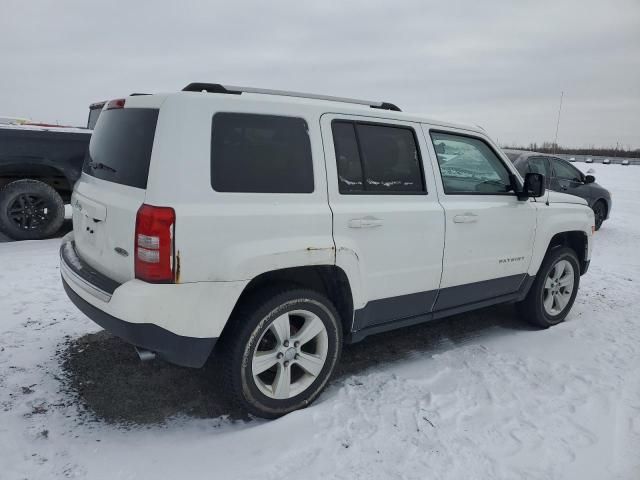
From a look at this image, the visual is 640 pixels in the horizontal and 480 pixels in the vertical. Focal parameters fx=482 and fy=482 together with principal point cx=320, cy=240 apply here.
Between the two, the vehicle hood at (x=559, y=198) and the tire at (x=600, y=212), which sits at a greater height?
the vehicle hood at (x=559, y=198)

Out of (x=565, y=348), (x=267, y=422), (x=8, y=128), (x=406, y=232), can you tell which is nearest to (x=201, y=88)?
(x=406, y=232)

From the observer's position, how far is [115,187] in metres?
2.74

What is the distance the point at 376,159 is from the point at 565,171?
844cm

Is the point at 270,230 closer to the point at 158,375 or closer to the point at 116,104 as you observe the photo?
the point at 116,104

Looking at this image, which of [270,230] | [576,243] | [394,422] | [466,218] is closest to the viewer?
[270,230]

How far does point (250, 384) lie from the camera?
2.79 metres

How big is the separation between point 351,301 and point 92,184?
1.81 metres

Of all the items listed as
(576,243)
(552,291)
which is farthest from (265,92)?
(576,243)

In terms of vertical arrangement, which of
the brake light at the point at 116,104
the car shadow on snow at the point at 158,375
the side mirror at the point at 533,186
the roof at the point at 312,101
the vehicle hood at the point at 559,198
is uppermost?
the roof at the point at 312,101

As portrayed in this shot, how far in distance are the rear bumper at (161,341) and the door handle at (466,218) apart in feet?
6.48

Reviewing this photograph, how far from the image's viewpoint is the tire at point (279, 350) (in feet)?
8.91

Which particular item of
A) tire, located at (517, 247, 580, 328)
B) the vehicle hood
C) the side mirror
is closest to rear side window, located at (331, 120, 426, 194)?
the side mirror

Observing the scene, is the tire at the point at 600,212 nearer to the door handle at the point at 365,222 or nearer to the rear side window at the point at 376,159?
the rear side window at the point at 376,159

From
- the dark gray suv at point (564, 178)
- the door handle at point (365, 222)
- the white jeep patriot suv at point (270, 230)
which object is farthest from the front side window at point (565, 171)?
the door handle at point (365, 222)
